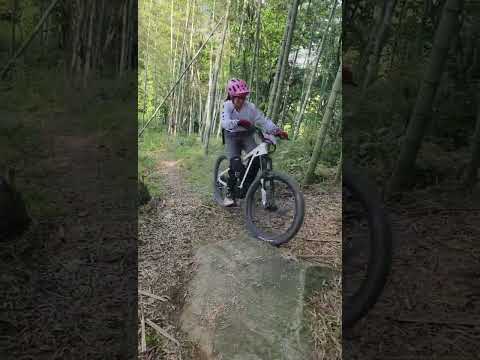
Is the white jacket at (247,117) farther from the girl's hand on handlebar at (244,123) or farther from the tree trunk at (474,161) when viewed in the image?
the tree trunk at (474,161)

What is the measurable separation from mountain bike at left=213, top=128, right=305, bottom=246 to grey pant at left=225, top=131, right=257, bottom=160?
0.10ft

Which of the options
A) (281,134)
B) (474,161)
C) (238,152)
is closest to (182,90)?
(238,152)

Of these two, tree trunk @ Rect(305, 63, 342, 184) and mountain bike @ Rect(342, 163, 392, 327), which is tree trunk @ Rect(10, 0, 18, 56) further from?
mountain bike @ Rect(342, 163, 392, 327)

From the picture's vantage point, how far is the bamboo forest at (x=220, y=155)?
197cm

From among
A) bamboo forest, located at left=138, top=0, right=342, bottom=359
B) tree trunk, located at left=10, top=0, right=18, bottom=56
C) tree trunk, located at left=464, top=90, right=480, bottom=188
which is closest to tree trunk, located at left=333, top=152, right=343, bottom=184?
A: bamboo forest, located at left=138, top=0, right=342, bottom=359

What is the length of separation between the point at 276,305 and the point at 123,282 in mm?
793

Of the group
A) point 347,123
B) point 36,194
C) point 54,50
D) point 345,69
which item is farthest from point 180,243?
point 54,50

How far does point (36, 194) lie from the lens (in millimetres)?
2314

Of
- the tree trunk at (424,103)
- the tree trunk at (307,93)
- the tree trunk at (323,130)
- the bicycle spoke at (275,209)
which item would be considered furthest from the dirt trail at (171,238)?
the tree trunk at (424,103)

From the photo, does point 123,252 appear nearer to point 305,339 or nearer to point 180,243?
point 180,243

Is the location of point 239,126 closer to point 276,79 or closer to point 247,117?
point 247,117

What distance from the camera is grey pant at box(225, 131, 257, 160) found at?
211 cm

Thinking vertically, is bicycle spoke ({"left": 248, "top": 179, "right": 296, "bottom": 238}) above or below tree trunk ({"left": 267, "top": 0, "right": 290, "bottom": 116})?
below

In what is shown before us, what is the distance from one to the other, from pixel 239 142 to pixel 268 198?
29 cm
